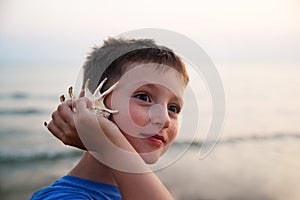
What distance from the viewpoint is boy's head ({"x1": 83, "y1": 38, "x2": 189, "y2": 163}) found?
1.68m

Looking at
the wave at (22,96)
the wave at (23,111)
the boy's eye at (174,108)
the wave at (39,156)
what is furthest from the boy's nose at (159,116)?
the wave at (22,96)

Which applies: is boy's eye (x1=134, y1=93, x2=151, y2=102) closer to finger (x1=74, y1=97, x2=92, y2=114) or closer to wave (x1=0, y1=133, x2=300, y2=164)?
finger (x1=74, y1=97, x2=92, y2=114)

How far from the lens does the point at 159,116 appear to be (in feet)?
5.47

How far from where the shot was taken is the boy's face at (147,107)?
168 cm

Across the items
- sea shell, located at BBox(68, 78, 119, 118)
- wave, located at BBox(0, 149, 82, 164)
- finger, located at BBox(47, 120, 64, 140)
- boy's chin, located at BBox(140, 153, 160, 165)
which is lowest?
wave, located at BBox(0, 149, 82, 164)

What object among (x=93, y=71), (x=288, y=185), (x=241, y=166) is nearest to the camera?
(x=93, y=71)

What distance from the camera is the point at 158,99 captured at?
5.64 feet

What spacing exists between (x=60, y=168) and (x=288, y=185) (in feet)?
10.3

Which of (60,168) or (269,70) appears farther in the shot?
(269,70)

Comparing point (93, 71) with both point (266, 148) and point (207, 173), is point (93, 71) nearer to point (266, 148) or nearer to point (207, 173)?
point (207, 173)

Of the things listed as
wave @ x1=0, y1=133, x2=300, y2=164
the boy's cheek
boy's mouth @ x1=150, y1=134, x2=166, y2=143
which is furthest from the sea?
the boy's cheek

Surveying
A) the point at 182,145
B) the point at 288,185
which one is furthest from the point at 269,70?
the point at 182,145

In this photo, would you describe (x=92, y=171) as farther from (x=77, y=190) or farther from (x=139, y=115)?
(x=139, y=115)

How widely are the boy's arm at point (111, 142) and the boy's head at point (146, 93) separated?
0.20m
